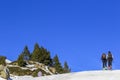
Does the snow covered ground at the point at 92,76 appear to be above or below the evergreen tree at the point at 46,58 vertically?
below

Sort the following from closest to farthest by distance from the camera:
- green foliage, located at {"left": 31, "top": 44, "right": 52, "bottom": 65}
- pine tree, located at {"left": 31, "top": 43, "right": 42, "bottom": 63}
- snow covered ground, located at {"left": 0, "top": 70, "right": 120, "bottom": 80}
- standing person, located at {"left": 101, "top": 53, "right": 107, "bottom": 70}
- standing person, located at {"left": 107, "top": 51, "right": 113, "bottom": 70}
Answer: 1. snow covered ground, located at {"left": 0, "top": 70, "right": 120, "bottom": 80}
2. standing person, located at {"left": 107, "top": 51, "right": 113, "bottom": 70}
3. standing person, located at {"left": 101, "top": 53, "right": 107, "bottom": 70}
4. green foliage, located at {"left": 31, "top": 44, "right": 52, "bottom": 65}
5. pine tree, located at {"left": 31, "top": 43, "right": 42, "bottom": 63}

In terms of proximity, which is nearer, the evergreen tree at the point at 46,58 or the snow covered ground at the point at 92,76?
the snow covered ground at the point at 92,76

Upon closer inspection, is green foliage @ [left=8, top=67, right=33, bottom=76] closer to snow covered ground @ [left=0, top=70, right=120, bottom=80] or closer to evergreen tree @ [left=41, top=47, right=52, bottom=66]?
snow covered ground @ [left=0, top=70, right=120, bottom=80]

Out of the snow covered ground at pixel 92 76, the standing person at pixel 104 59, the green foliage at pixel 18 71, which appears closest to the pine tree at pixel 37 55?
the green foliage at pixel 18 71

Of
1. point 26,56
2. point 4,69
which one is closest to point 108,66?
point 4,69

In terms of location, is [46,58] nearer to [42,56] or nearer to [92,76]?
[42,56]

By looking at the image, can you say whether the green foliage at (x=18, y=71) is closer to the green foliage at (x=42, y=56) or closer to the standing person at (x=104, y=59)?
the standing person at (x=104, y=59)

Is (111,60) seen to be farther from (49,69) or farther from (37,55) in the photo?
(37,55)

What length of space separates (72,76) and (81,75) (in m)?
0.86

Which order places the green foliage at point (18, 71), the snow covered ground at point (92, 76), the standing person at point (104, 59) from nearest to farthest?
the snow covered ground at point (92, 76) < the standing person at point (104, 59) < the green foliage at point (18, 71)

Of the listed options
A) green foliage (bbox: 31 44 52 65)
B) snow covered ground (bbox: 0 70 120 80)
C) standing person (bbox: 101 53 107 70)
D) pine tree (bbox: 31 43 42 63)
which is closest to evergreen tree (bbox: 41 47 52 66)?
green foliage (bbox: 31 44 52 65)

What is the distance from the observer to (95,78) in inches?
1698

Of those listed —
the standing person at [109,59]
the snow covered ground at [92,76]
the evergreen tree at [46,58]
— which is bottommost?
the snow covered ground at [92,76]

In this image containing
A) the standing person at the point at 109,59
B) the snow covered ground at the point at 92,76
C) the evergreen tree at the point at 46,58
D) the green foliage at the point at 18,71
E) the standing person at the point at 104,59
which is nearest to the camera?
the snow covered ground at the point at 92,76
